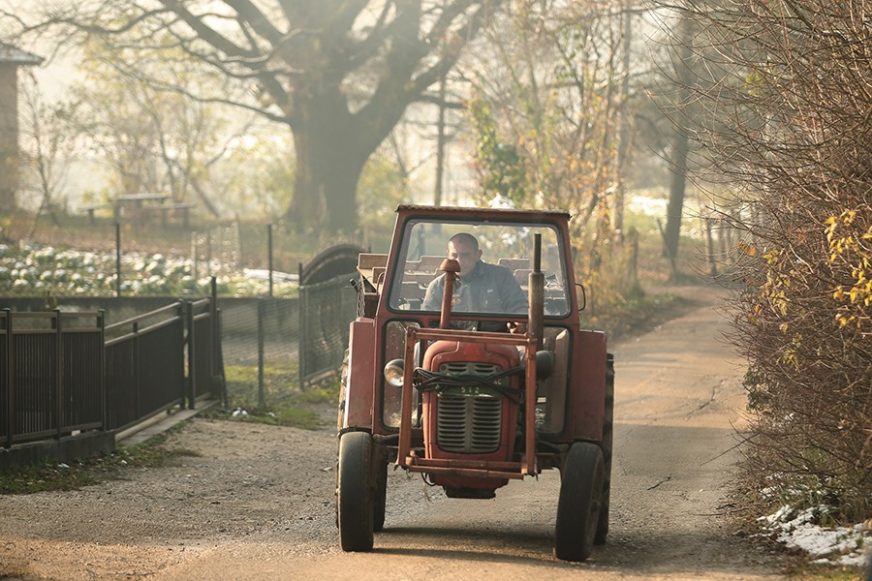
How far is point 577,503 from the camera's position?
9258 millimetres

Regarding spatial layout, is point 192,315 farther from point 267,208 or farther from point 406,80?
point 267,208

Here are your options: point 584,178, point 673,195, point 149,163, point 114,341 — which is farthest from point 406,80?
point 114,341

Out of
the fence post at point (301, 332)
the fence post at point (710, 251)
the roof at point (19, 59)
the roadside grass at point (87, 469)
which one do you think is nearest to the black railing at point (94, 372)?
the roadside grass at point (87, 469)

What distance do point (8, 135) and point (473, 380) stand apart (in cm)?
4310

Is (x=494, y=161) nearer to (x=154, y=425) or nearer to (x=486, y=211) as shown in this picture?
(x=154, y=425)

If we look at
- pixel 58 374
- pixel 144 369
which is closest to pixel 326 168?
pixel 144 369

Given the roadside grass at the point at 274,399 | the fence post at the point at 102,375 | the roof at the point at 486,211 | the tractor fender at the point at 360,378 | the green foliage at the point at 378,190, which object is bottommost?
the roadside grass at the point at 274,399

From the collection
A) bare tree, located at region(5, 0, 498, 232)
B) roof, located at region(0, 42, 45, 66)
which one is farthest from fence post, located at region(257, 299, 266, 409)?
roof, located at region(0, 42, 45, 66)

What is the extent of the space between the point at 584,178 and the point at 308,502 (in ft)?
55.8

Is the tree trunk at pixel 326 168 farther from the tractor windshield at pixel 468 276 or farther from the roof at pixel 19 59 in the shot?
the tractor windshield at pixel 468 276

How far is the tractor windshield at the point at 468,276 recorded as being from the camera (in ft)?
33.6

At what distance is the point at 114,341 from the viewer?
48.5ft

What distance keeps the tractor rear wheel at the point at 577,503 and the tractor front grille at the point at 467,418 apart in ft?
1.67

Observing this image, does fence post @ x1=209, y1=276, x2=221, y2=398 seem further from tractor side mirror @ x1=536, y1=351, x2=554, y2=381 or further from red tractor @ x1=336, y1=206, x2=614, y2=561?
tractor side mirror @ x1=536, y1=351, x2=554, y2=381
